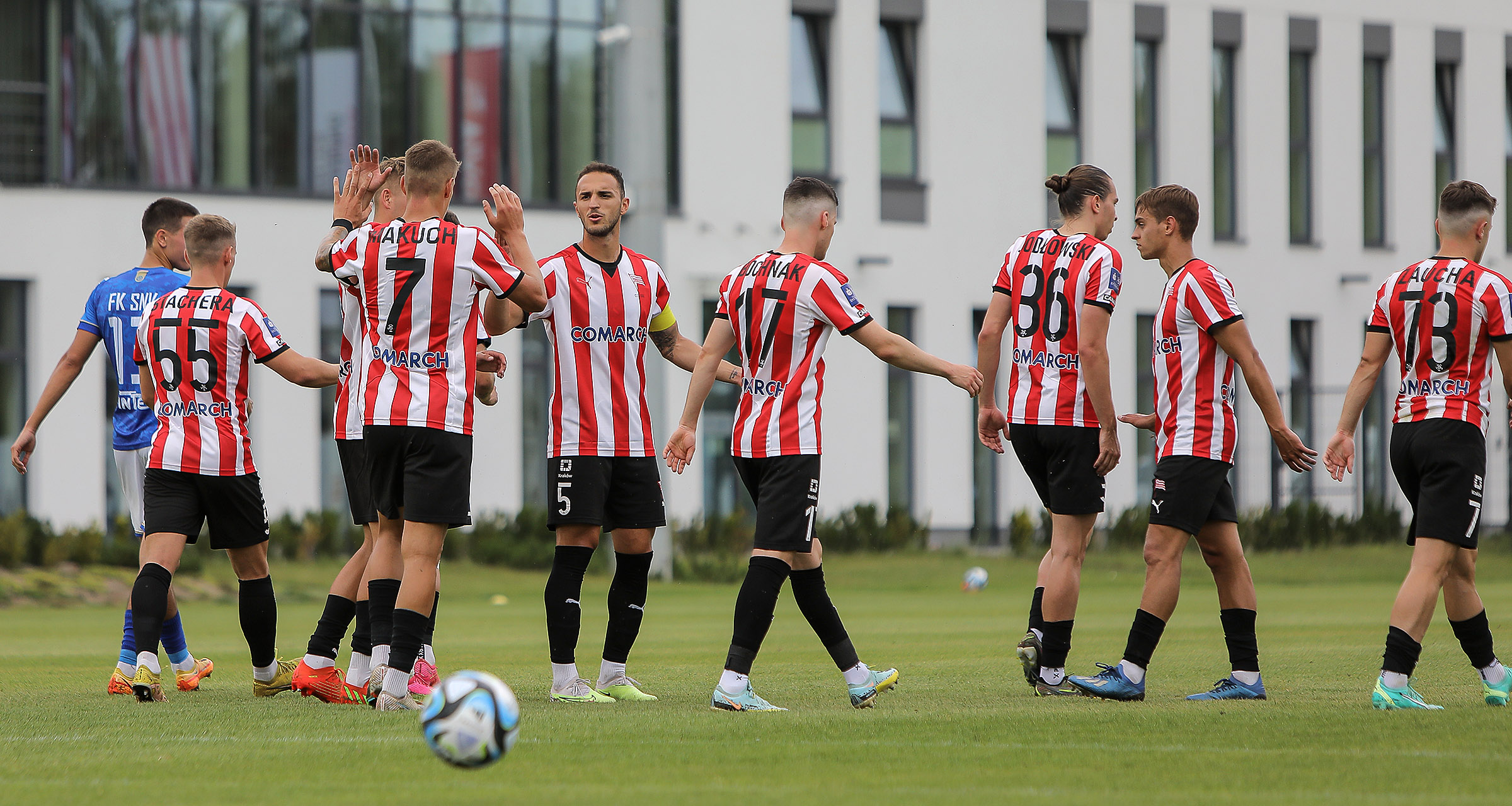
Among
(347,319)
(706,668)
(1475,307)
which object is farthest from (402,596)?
(1475,307)

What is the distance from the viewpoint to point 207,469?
26.8ft

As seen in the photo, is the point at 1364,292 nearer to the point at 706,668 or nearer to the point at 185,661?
the point at 706,668

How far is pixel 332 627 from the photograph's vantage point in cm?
806

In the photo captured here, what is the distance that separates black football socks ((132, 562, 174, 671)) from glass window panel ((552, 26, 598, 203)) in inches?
730

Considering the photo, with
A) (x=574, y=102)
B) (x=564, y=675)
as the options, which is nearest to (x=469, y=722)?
(x=564, y=675)

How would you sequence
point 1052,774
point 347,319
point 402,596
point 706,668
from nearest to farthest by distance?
point 1052,774
point 402,596
point 347,319
point 706,668

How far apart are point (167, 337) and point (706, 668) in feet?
11.3

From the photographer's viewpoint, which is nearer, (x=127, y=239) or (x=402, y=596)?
(x=402, y=596)

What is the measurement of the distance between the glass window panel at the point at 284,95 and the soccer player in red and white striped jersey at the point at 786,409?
18.3m

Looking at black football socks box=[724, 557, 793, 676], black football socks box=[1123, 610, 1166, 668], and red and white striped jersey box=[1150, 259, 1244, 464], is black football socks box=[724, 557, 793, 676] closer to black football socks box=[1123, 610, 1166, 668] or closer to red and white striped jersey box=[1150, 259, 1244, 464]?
black football socks box=[1123, 610, 1166, 668]

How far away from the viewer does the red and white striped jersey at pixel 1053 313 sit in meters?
8.10

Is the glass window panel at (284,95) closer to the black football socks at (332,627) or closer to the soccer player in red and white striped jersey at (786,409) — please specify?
the black football socks at (332,627)

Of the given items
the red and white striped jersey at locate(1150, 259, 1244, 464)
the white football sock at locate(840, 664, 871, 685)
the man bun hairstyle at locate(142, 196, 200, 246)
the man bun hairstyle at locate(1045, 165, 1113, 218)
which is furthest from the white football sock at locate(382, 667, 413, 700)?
the man bun hairstyle at locate(1045, 165, 1113, 218)

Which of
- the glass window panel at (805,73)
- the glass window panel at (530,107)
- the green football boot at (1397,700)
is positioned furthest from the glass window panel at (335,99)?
the green football boot at (1397,700)
